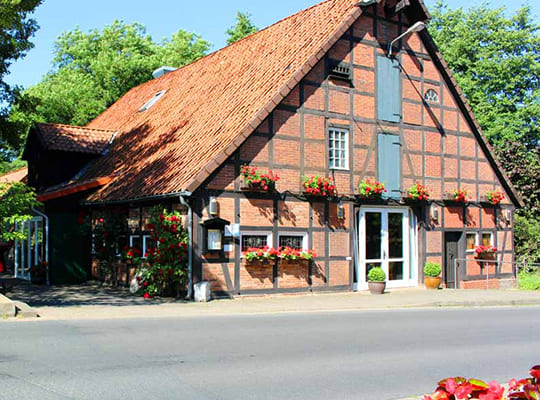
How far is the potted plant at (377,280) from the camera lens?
1833cm

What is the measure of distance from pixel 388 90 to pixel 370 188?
3559 millimetres

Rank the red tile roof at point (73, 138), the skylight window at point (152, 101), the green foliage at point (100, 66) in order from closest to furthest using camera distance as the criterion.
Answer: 1. the red tile roof at point (73, 138)
2. the skylight window at point (152, 101)
3. the green foliage at point (100, 66)

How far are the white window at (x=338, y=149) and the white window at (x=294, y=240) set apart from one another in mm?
2372

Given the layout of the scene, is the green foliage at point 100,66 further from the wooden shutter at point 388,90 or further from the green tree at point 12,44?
the wooden shutter at point 388,90

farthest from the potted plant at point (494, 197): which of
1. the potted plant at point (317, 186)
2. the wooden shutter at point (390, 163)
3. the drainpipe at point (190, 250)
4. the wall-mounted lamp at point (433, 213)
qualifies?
the drainpipe at point (190, 250)

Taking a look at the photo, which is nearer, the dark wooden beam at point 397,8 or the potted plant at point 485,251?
the dark wooden beam at point 397,8

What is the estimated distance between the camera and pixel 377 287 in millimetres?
18344

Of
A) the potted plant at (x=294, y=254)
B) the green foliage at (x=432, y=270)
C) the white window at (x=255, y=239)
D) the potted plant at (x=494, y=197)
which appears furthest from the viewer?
the potted plant at (x=494, y=197)

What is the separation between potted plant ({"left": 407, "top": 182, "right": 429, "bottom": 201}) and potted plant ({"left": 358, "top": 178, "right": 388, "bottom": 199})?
1203 millimetres

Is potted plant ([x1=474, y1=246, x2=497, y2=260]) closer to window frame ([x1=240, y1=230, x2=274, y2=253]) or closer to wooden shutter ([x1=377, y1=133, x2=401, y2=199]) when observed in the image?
wooden shutter ([x1=377, y1=133, x2=401, y2=199])

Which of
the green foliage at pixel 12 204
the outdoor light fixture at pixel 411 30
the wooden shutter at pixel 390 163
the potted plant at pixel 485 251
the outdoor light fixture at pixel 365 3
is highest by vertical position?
the outdoor light fixture at pixel 365 3

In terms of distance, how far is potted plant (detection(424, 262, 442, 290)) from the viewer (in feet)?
65.4

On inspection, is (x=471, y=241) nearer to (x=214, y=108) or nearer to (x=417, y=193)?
(x=417, y=193)

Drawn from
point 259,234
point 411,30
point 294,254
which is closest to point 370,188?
point 294,254
